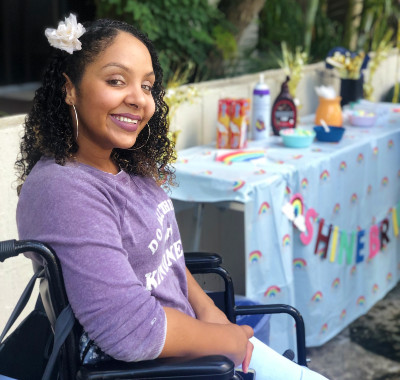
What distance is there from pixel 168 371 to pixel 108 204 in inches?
14.6

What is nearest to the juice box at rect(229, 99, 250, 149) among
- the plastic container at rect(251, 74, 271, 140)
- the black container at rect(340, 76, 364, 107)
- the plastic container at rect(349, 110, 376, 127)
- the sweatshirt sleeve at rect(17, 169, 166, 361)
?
the plastic container at rect(251, 74, 271, 140)

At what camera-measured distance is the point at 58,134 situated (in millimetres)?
1505

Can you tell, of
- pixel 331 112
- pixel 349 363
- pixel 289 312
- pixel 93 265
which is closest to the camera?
pixel 93 265

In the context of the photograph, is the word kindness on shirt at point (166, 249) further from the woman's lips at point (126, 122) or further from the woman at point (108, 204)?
the woman's lips at point (126, 122)

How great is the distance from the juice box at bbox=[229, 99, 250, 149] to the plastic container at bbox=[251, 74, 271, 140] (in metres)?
0.18

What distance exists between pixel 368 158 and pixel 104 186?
234 cm

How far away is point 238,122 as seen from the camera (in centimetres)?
320

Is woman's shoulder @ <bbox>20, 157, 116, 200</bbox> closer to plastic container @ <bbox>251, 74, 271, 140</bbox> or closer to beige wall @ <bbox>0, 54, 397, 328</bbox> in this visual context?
beige wall @ <bbox>0, 54, 397, 328</bbox>

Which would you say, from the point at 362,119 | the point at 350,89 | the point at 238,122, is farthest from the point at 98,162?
the point at 350,89

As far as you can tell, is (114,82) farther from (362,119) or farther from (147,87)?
(362,119)

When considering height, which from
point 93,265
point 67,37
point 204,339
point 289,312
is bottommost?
point 289,312

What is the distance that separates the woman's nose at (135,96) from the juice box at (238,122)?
5.50ft

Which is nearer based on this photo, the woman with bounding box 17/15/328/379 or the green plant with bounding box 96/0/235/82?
the woman with bounding box 17/15/328/379

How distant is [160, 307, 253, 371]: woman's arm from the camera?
1449mm
